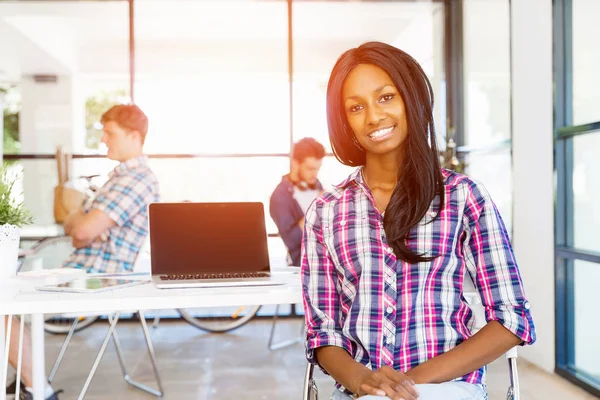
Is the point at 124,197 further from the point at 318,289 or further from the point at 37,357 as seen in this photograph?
the point at 318,289

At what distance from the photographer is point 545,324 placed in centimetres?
373

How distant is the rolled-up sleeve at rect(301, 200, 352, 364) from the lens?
1.39 meters

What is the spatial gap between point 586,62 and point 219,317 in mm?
3347

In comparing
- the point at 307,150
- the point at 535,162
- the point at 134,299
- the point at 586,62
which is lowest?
the point at 134,299

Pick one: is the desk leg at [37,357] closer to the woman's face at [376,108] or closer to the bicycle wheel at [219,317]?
the woman's face at [376,108]

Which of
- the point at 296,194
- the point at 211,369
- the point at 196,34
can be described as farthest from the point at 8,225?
the point at 196,34

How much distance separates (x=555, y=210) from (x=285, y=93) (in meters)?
2.54

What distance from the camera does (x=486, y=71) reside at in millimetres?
4703

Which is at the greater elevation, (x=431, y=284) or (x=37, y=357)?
(x=431, y=284)

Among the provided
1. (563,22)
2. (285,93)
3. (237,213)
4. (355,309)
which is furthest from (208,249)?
(285,93)

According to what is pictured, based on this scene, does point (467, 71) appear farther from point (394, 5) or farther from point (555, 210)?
point (555, 210)

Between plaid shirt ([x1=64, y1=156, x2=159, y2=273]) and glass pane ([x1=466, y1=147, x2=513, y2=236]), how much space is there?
2.33 meters

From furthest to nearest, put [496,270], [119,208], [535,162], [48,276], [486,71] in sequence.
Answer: [486,71], [535,162], [119,208], [48,276], [496,270]

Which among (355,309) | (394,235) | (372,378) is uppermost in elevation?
(394,235)
